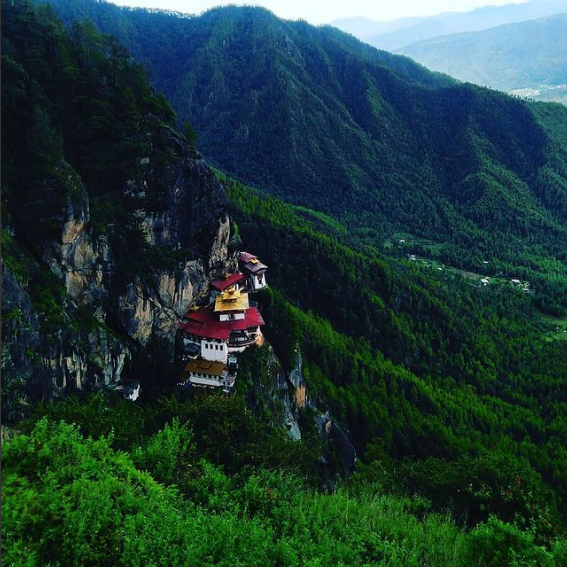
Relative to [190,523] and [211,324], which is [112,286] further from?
[190,523]

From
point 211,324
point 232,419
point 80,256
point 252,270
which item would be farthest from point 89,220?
point 252,270

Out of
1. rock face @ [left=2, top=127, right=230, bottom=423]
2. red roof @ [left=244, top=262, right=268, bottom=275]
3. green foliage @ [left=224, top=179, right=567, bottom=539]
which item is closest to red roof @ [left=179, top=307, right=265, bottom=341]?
rock face @ [left=2, top=127, right=230, bottom=423]

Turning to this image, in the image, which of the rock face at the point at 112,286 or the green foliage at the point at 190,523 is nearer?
the green foliage at the point at 190,523

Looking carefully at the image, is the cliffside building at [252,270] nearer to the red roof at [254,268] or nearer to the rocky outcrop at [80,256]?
the red roof at [254,268]

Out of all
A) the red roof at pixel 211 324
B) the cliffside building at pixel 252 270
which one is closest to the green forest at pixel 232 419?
the cliffside building at pixel 252 270

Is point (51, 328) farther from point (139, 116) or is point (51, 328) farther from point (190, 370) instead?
point (139, 116)

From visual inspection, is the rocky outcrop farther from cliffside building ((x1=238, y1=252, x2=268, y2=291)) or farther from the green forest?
cliffside building ((x1=238, y1=252, x2=268, y2=291))

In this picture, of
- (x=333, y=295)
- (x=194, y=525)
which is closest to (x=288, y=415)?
(x=194, y=525)
